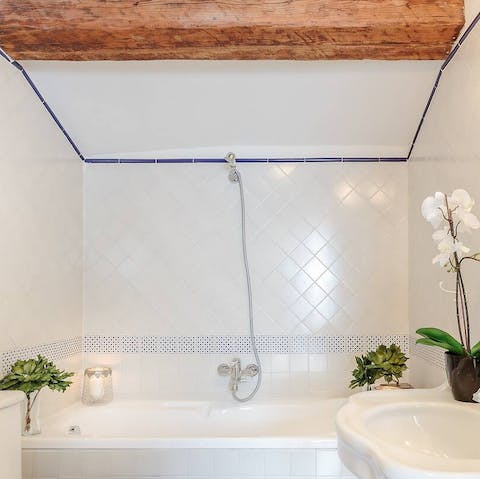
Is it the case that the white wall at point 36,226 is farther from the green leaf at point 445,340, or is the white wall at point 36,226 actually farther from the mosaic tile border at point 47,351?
the green leaf at point 445,340

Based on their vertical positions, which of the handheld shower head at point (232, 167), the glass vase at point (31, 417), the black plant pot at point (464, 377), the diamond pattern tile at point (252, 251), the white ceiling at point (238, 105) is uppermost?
the white ceiling at point (238, 105)

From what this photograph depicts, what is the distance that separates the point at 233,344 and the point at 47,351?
1.10 meters

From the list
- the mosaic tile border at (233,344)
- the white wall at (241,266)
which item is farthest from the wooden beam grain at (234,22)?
the mosaic tile border at (233,344)

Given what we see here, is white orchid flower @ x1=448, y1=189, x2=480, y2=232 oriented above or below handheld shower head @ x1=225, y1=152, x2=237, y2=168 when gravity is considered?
below

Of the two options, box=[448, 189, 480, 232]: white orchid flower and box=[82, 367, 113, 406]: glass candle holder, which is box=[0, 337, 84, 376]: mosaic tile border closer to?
box=[82, 367, 113, 406]: glass candle holder

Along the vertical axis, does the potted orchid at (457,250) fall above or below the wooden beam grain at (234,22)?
below

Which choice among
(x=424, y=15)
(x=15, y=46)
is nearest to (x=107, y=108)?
(x=15, y=46)

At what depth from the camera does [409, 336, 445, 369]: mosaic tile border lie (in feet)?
9.25

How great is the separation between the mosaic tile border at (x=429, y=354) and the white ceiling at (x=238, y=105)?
1.19 metres

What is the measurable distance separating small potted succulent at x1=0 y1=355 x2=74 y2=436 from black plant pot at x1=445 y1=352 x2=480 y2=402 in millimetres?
1680

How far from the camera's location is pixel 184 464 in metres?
2.55

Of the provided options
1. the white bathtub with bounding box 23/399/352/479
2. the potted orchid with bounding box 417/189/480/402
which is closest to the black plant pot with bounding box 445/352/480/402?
the potted orchid with bounding box 417/189/480/402

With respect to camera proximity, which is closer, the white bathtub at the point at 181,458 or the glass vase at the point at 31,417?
the white bathtub at the point at 181,458

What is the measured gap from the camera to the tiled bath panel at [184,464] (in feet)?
8.35
